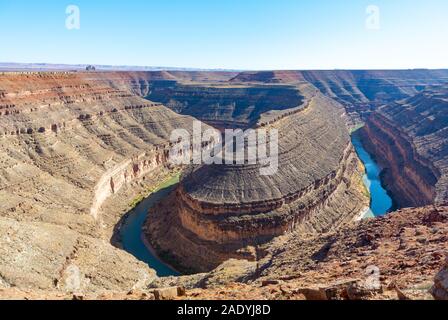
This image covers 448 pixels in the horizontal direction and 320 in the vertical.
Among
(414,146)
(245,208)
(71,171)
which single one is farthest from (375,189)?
(71,171)

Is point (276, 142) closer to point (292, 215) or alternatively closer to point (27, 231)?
point (292, 215)

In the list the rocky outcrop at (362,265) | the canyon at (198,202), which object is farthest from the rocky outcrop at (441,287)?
the canyon at (198,202)

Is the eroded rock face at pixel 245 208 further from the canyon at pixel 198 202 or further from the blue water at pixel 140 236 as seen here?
the blue water at pixel 140 236

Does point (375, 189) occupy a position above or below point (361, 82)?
below
